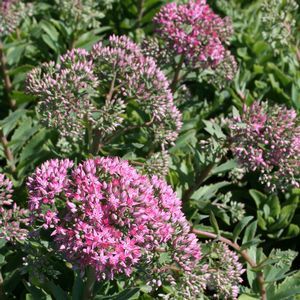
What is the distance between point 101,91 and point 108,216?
1.39 metres

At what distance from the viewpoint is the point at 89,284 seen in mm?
2740

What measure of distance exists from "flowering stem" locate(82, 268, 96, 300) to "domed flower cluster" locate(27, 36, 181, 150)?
0.80m

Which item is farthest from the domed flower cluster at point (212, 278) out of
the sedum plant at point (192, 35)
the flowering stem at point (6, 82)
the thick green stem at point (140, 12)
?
the thick green stem at point (140, 12)

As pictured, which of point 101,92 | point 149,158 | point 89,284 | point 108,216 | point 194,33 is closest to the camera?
point 108,216

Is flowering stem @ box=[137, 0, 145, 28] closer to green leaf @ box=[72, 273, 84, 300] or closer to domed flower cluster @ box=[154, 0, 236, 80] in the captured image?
domed flower cluster @ box=[154, 0, 236, 80]

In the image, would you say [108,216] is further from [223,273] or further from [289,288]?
[289,288]

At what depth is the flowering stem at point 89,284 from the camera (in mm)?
2646

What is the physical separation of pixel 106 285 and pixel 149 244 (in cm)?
65

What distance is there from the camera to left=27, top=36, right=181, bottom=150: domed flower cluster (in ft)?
10.3

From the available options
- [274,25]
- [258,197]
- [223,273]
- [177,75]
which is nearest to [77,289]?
[223,273]

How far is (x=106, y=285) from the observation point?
3.07 meters

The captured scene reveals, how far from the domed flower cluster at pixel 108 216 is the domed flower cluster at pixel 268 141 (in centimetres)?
68

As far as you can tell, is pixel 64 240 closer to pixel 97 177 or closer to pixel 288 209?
pixel 97 177

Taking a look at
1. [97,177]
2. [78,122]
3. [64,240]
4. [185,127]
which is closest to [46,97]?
[78,122]
